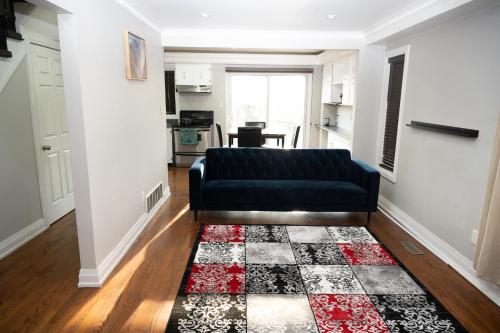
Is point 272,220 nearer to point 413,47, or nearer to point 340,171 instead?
point 340,171

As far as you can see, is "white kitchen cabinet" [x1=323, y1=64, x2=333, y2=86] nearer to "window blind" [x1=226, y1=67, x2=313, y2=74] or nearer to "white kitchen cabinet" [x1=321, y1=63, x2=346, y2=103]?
"white kitchen cabinet" [x1=321, y1=63, x2=346, y2=103]

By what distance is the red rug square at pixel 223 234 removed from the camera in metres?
3.53

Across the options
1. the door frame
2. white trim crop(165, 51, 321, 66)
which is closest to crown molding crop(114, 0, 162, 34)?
the door frame

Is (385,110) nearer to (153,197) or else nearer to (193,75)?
(153,197)

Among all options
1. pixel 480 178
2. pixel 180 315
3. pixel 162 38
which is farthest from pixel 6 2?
pixel 480 178

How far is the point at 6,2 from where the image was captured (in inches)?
109

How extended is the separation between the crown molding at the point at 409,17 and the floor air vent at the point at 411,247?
2252 mm

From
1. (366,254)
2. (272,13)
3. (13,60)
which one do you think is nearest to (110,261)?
(13,60)

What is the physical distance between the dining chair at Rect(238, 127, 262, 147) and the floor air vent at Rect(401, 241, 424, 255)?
3.01 metres

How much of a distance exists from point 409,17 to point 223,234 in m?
3.06

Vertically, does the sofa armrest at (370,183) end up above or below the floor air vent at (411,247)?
above

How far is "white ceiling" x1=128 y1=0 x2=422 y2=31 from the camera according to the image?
11.0 feet

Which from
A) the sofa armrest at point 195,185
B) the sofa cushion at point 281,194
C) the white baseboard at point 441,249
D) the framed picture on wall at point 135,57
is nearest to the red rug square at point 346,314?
the white baseboard at point 441,249

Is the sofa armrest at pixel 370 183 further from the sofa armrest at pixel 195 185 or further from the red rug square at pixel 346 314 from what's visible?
the sofa armrest at pixel 195 185
